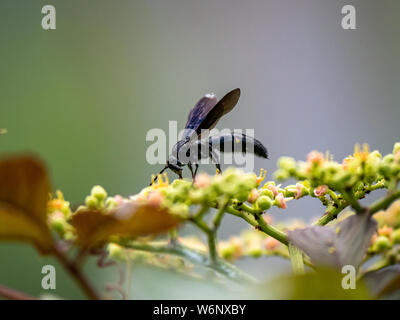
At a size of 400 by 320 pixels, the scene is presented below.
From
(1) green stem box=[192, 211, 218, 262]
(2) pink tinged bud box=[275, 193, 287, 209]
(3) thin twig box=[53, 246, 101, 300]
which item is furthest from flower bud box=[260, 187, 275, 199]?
(3) thin twig box=[53, 246, 101, 300]

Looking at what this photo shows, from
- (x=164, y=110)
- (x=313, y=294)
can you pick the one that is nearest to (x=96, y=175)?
(x=164, y=110)

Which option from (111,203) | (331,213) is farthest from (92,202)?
(331,213)

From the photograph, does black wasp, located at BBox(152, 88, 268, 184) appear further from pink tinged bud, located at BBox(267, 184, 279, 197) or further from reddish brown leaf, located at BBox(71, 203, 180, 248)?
reddish brown leaf, located at BBox(71, 203, 180, 248)

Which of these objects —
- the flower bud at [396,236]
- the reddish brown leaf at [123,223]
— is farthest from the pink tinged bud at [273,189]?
the reddish brown leaf at [123,223]

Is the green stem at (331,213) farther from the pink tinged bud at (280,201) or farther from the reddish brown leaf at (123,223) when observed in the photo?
the reddish brown leaf at (123,223)

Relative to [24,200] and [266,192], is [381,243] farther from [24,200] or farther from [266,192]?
[24,200]
